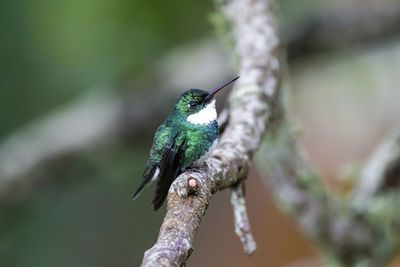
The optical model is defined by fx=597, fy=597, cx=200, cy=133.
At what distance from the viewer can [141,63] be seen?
623cm

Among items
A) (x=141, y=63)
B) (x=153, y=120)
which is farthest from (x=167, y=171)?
(x=141, y=63)

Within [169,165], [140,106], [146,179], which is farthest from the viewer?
[140,106]

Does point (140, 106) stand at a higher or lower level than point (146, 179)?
higher

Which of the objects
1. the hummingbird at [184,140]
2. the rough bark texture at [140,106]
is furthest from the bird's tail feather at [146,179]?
the rough bark texture at [140,106]

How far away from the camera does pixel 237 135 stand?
261 centimetres

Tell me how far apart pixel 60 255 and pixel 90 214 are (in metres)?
0.71

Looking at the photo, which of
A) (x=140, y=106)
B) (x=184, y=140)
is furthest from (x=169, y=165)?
(x=140, y=106)

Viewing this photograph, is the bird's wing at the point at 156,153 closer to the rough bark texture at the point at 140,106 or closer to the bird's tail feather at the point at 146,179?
the bird's tail feather at the point at 146,179

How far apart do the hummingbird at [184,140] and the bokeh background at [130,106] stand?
7.13 feet

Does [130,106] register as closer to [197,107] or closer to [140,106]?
[140,106]

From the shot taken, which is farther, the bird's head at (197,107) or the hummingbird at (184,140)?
the bird's head at (197,107)

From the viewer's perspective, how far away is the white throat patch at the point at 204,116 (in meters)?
2.76

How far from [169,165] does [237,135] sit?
32 centimetres

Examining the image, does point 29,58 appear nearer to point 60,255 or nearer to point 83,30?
point 83,30
